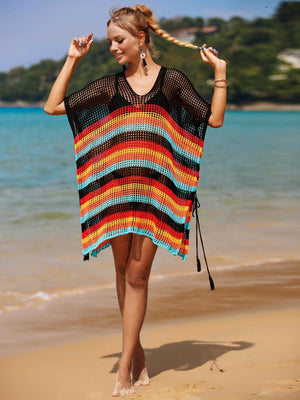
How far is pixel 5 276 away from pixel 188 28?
100172mm

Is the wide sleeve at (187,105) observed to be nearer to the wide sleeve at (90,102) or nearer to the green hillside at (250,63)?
the wide sleeve at (90,102)

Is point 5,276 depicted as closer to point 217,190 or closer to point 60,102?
point 60,102

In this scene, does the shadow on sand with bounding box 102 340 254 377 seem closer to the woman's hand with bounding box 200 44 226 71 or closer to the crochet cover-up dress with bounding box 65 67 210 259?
the crochet cover-up dress with bounding box 65 67 210 259

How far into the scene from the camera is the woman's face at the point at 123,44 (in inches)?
134

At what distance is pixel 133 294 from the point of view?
3.55m

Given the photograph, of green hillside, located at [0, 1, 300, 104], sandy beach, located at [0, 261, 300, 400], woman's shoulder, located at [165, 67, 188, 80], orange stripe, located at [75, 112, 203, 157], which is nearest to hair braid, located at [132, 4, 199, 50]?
woman's shoulder, located at [165, 67, 188, 80]

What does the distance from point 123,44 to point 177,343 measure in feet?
6.45

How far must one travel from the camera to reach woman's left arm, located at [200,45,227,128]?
3.48 meters

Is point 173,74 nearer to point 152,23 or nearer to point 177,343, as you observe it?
point 152,23

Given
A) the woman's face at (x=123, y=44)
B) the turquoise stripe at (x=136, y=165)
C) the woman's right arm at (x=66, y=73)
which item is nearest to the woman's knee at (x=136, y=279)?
the turquoise stripe at (x=136, y=165)

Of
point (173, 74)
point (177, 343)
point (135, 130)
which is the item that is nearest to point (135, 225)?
point (135, 130)

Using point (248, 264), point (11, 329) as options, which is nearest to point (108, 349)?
point (11, 329)

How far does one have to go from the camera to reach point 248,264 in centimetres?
713

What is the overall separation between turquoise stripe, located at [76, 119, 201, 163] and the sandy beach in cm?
112
